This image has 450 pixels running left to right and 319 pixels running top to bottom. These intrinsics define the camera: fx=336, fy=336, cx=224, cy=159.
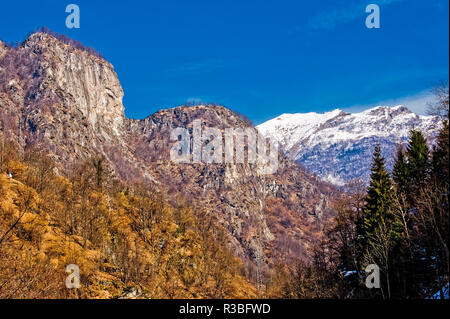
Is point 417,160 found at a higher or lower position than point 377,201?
higher

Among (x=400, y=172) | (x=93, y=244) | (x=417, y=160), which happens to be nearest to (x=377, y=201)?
(x=417, y=160)

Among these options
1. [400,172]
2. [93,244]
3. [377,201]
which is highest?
[400,172]

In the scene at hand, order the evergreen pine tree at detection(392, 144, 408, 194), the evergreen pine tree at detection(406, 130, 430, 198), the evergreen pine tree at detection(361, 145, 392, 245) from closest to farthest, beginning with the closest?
the evergreen pine tree at detection(361, 145, 392, 245), the evergreen pine tree at detection(406, 130, 430, 198), the evergreen pine tree at detection(392, 144, 408, 194)

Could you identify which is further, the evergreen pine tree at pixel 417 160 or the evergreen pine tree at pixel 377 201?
the evergreen pine tree at pixel 417 160

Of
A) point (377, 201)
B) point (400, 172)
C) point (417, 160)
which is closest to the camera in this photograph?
point (377, 201)

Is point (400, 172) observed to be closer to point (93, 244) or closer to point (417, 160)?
point (417, 160)

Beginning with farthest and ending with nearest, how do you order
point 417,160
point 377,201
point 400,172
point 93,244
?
point 400,172
point 417,160
point 377,201
point 93,244

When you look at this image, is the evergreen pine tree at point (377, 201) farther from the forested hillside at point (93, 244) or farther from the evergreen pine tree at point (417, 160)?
the forested hillside at point (93, 244)

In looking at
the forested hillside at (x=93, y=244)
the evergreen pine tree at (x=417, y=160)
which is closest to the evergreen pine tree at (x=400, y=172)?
the evergreen pine tree at (x=417, y=160)

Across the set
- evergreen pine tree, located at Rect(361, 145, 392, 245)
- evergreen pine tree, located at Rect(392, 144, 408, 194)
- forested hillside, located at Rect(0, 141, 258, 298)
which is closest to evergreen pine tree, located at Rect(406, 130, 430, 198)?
evergreen pine tree, located at Rect(392, 144, 408, 194)

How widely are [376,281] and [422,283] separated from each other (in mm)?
4298

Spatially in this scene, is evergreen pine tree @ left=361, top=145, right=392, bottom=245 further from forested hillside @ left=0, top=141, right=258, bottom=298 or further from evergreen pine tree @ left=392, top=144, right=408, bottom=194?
forested hillside @ left=0, top=141, right=258, bottom=298

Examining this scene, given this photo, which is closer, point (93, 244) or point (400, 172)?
point (93, 244)
